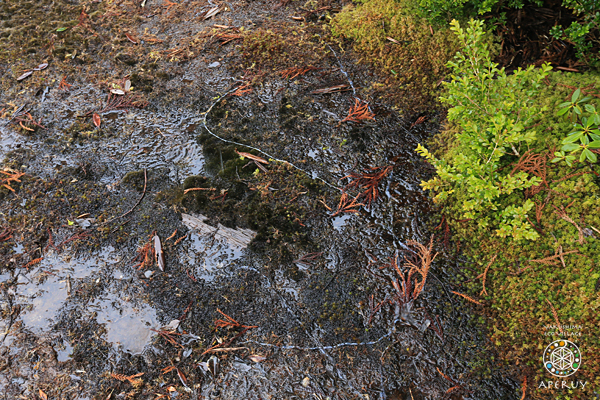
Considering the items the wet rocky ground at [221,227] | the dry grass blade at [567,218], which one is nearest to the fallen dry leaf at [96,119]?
the wet rocky ground at [221,227]

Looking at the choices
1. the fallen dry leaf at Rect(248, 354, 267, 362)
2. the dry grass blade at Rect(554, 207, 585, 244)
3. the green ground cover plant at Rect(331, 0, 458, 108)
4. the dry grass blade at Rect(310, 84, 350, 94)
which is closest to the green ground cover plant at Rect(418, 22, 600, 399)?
the dry grass blade at Rect(554, 207, 585, 244)

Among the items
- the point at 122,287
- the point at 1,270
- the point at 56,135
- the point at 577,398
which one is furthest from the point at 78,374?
the point at 577,398

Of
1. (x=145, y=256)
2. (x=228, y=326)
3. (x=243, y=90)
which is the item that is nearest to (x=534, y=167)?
(x=228, y=326)

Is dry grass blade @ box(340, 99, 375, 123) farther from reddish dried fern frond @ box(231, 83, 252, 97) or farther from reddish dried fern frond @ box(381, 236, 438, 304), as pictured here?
reddish dried fern frond @ box(381, 236, 438, 304)

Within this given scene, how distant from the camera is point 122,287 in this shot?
9.96 feet

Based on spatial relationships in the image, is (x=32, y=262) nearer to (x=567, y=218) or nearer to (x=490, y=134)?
(x=490, y=134)

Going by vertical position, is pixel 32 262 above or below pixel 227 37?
below

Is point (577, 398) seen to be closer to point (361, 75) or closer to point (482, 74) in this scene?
point (482, 74)

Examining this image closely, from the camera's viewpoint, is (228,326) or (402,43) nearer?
(228,326)

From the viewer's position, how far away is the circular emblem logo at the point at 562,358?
225cm

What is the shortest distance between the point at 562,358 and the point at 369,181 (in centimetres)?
198

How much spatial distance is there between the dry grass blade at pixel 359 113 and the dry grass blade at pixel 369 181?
67 centimetres

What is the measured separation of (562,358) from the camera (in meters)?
2.28

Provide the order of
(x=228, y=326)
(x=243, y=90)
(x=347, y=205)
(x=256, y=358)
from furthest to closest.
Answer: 1. (x=243, y=90)
2. (x=347, y=205)
3. (x=228, y=326)
4. (x=256, y=358)
